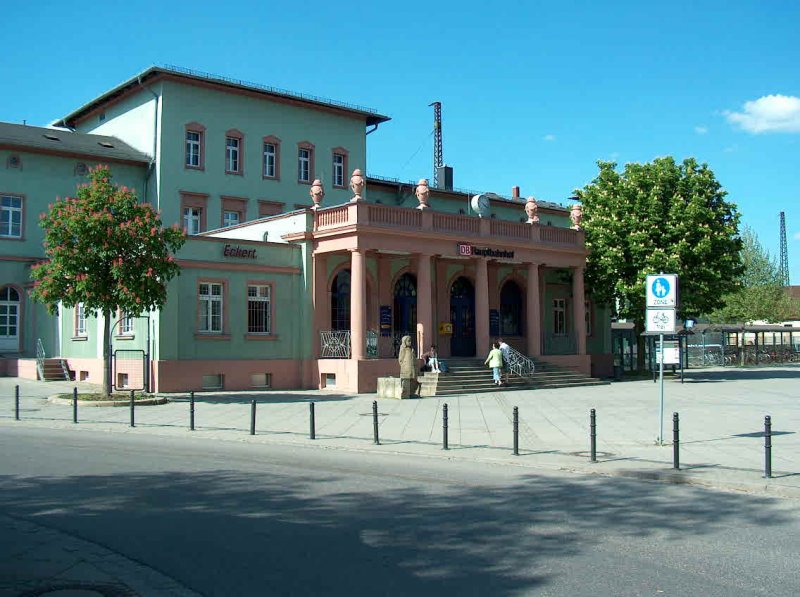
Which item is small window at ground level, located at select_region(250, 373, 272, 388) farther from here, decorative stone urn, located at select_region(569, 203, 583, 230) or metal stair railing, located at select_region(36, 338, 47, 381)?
decorative stone urn, located at select_region(569, 203, 583, 230)

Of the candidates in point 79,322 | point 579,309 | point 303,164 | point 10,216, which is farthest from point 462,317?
point 10,216

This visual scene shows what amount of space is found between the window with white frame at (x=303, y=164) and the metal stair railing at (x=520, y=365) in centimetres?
1674

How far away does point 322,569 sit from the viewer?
6785 millimetres

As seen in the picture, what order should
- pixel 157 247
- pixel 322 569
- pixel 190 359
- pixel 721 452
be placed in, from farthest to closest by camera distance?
pixel 190 359, pixel 157 247, pixel 721 452, pixel 322 569

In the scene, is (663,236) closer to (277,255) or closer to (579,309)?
(579,309)

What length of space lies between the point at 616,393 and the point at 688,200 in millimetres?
12480

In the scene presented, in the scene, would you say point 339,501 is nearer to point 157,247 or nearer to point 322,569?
point 322,569

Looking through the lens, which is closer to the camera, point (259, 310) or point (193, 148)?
point (259, 310)

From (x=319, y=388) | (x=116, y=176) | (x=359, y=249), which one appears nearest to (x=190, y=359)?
(x=319, y=388)

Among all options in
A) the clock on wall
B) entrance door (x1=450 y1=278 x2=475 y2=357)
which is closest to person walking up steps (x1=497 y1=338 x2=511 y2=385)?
entrance door (x1=450 y1=278 x2=475 y2=357)

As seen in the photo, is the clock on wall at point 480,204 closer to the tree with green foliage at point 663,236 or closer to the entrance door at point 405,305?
the entrance door at point 405,305

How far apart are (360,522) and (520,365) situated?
24.5 metres

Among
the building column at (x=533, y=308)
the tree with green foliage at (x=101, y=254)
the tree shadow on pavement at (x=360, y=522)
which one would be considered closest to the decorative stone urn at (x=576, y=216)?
the building column at (x=533, y=308)

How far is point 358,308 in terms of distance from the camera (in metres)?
29.2
